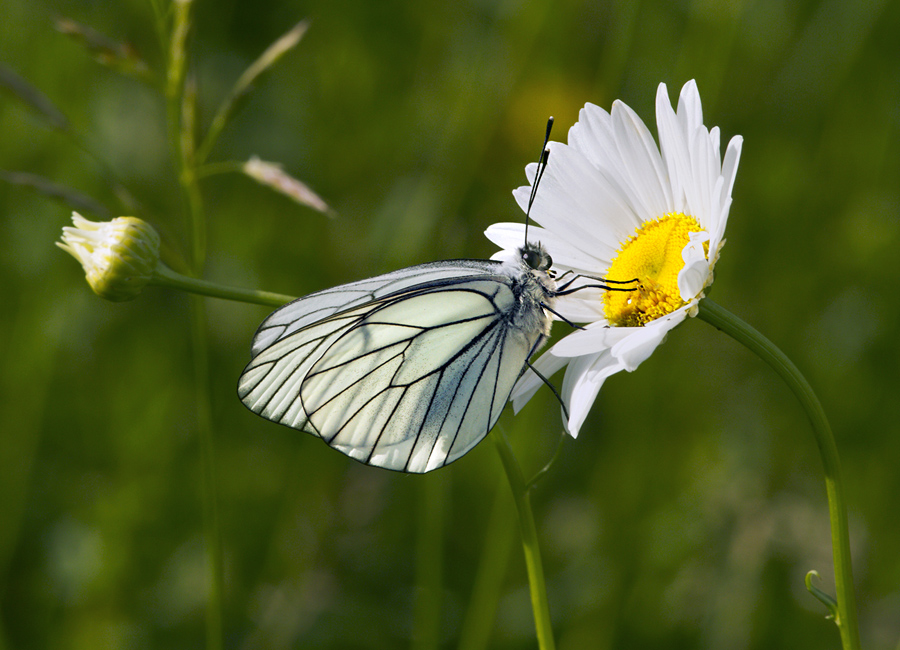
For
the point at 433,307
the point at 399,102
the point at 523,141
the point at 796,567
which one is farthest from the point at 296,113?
the point at 796,567

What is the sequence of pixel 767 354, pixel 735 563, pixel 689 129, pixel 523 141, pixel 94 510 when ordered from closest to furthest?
1. pixel 767 354
2. pixel 689 129
3. pixel 735 563
4. pixel 94 510
5. pixel 523 141

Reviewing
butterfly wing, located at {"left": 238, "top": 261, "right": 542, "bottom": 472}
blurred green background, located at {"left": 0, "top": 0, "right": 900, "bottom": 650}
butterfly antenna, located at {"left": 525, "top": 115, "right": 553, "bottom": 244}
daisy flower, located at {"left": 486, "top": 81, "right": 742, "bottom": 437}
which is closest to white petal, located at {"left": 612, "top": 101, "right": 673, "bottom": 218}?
daisy flower, located at {"left": 486, "top": 81, "right": 742, "bottom": 437}

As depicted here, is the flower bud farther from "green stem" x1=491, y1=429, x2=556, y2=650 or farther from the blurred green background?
the blurred green background

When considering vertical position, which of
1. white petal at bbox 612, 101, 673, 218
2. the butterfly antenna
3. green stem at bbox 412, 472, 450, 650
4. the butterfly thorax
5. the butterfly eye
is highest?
white petal at bbox 612, 101, 673, 218

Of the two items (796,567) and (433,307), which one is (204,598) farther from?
(796,567)

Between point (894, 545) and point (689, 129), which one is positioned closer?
point (689, 129)

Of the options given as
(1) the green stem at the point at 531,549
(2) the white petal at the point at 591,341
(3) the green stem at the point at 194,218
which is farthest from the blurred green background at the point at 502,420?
(1) the green stem at the point at 531,549

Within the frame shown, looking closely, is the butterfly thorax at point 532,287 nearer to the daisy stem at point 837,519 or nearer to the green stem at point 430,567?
the daisy stem at point 837,519

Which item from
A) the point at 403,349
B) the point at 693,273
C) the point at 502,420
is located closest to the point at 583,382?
the point at 693,273
